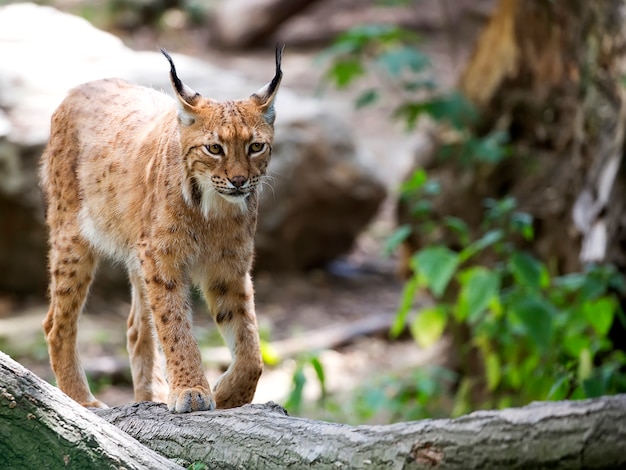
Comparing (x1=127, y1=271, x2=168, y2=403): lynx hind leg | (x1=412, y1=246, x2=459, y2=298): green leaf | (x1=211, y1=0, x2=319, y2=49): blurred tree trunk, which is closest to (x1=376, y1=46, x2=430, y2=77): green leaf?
(x1=412, y1=246, x2=459, y2=298): green leaf

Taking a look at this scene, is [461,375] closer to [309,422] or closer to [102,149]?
[102,149]

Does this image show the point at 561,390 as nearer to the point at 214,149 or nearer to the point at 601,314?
the point at 601,314

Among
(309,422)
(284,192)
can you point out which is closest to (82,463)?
(309,422)

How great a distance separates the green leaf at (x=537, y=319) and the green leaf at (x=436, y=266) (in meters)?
0.71

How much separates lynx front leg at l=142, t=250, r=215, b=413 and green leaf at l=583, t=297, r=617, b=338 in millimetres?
3493

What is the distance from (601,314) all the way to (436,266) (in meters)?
1.47

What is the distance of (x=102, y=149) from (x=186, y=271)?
3.12ft

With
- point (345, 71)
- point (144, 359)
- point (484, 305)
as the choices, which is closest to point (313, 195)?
point (345, 71)

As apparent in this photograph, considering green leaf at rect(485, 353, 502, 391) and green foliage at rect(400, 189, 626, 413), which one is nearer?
green foliage at rect(400, 189, 626, 413)

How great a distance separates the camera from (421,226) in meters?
10.3

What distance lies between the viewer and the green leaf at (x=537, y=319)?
7077 millimetres

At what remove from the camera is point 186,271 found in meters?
4.94

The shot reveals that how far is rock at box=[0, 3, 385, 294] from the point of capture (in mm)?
9734

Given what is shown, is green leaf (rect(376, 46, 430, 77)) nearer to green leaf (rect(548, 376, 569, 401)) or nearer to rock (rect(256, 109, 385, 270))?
rock (rect(256, 109, 385, 270))
